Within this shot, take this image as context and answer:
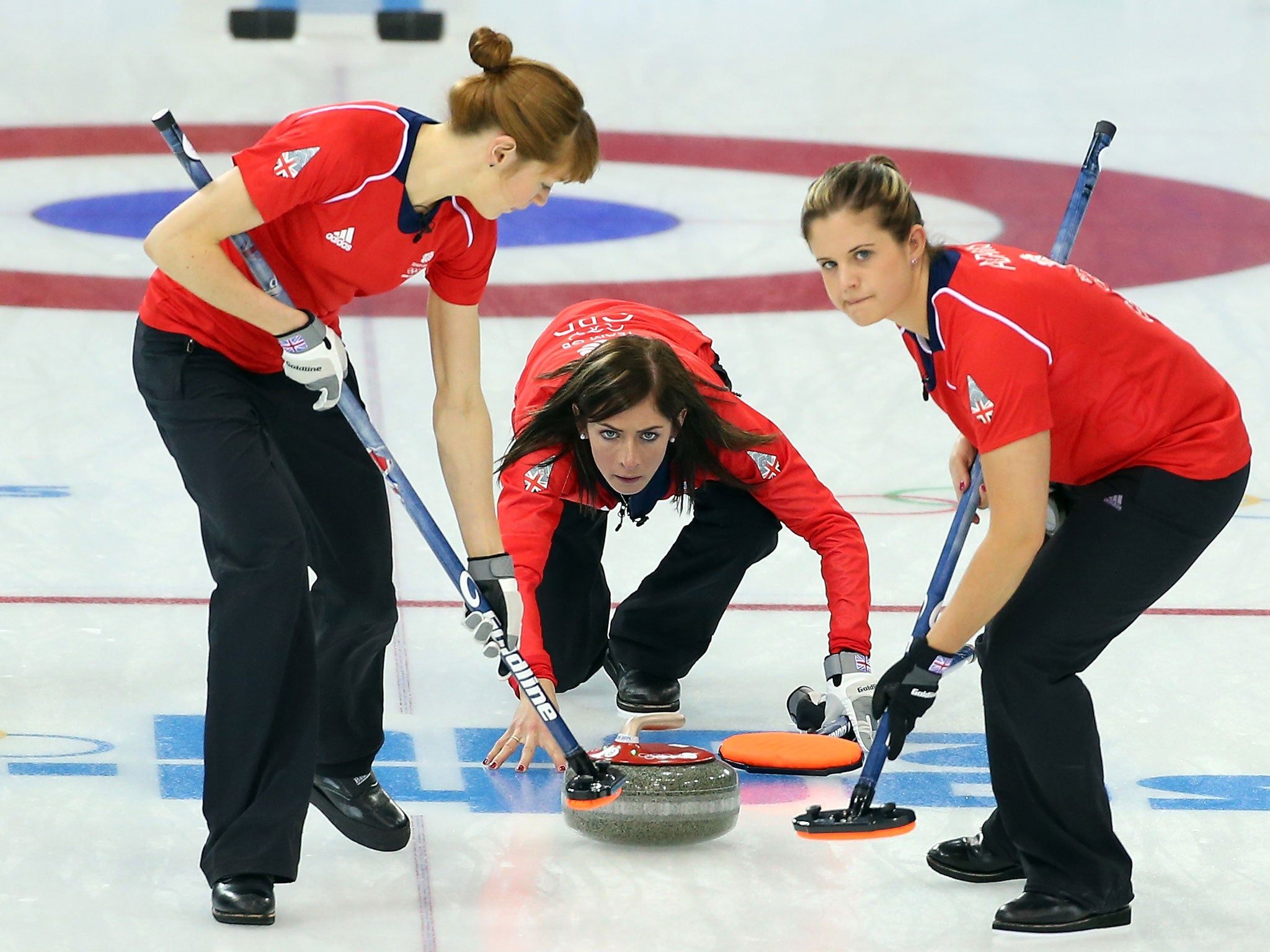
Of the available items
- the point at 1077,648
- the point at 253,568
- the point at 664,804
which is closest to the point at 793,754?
the point at 664,804

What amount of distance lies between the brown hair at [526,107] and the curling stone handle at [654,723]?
1.32m

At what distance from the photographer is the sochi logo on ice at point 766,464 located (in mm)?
3818

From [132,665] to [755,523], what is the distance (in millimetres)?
1367

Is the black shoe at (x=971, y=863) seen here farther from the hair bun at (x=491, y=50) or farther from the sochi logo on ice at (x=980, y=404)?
the hair bun at (x=491, y=50)

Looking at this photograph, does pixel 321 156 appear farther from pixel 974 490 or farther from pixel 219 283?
pixel 974 490

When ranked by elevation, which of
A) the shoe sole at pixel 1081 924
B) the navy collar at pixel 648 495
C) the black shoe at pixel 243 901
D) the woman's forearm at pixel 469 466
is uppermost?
the woman's forearm at pixel 469 466

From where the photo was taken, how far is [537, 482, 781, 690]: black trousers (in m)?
4.00

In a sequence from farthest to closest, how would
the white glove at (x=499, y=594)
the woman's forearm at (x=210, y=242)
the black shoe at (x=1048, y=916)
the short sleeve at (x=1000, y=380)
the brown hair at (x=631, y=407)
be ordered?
1. the brown hair at (x=631, y=407)
2. the white glove at (x=499, y=594)
3. the black shoe at (x=1048, y=916)
4. the woman's forearm at (x=210, y=242)
5. the short sleeve at (x=1000, y=380)

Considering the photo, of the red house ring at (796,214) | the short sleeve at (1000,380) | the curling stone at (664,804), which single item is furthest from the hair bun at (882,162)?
the red house ring at (796,214)

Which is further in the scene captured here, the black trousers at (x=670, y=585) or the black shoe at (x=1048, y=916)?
the black trousers at (x=670, y=585)

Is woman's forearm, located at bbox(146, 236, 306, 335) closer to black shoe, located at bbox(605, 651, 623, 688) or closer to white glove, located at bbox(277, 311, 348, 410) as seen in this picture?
white glove, located at bbox(277, 311, 348, 410)

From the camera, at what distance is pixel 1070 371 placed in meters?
2.85

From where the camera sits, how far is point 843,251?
2.88 meters

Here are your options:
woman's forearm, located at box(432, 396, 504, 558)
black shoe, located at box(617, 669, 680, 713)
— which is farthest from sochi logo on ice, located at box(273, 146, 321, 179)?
black shoe, located at box(617, 669, 680, 713)
